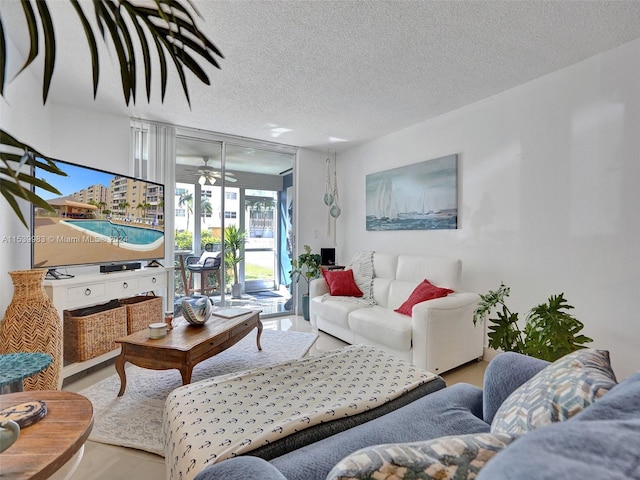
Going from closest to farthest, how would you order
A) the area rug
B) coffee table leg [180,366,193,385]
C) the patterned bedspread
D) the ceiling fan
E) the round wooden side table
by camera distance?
the round wooden side table, the patterned bedspread, the area rug, coffee table leg [180,366,193,385], the ceiling fan

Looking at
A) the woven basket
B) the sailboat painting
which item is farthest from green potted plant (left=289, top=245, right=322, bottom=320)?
the woven basket

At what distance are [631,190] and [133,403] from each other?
387 cm

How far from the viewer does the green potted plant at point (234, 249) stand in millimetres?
4438

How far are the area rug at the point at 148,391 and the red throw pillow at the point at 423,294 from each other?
112 cm

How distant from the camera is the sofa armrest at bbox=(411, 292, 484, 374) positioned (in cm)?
247

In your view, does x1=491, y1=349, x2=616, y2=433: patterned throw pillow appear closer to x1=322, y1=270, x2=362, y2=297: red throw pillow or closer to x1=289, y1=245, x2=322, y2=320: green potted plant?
x1=322, y1=270, x2=362, y2=297: red throw pillow

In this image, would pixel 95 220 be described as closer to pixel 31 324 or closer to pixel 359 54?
pixel 31 324

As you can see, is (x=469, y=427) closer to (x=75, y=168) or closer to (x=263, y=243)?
(x=75, y=168)

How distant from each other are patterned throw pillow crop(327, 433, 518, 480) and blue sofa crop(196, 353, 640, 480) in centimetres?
16

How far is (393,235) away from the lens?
13.6ft

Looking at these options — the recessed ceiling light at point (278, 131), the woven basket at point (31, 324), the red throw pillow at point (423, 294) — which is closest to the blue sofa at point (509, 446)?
the red throw pillow at point (423, 294)

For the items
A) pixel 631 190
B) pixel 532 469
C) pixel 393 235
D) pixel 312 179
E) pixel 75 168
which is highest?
pixel 312 179

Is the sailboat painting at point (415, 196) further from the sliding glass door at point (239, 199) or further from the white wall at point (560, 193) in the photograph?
the sliding glass door at point (239, 199)

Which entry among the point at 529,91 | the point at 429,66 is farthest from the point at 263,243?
the point at 529,91
